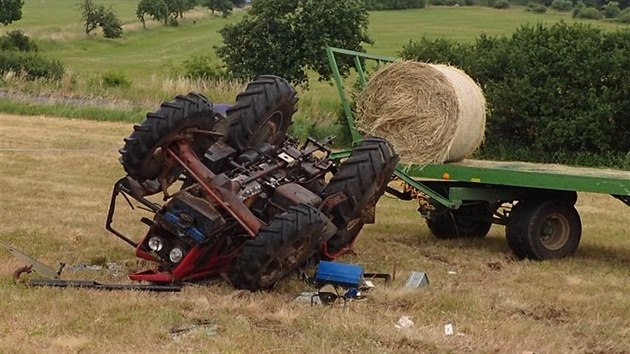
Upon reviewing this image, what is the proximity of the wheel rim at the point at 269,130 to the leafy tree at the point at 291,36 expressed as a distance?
17156mm

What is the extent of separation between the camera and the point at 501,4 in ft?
247

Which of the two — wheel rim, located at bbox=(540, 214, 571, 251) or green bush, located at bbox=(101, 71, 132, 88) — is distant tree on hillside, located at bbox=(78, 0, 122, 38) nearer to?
green bush, located at bbox=(101, 71, 132, 88)

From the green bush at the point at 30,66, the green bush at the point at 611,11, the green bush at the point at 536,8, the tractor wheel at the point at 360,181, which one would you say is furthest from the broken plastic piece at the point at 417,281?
the green bush at the point at 536,8

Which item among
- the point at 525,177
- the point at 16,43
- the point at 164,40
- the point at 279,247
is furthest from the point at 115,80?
the point at 164,40

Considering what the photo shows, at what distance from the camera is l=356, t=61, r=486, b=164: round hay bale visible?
32.8ft

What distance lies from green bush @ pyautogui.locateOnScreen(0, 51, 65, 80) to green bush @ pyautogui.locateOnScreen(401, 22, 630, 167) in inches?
Answer: 693

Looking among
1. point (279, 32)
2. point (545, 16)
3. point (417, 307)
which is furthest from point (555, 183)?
point (545, 16)

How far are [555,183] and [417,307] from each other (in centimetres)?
265

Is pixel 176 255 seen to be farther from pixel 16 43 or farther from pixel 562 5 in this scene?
pixel 562 5

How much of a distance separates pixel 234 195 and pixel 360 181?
122 cm

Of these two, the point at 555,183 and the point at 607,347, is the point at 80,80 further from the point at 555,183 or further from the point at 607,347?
the point at 607,347

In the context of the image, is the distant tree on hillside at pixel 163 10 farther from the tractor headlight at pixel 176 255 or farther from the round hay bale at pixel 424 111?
the tractor headlight at pixel 176 255

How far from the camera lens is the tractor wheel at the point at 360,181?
7.90m

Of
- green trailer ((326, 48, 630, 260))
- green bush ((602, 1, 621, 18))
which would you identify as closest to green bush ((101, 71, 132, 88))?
green trailer ((326, 48, 630, 260))
